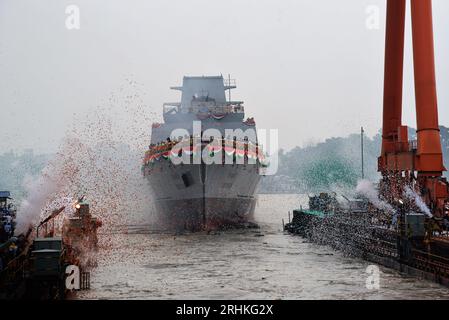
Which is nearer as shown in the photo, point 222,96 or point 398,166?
point 398,166

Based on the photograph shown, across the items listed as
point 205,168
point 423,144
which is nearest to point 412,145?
point 423,144

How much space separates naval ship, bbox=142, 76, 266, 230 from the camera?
3938cm

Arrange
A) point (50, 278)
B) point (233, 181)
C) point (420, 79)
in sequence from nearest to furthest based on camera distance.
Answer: point (50, 278), point (420, 79), point (233, 181)

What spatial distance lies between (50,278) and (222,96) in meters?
40.5

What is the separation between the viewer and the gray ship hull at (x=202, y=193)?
39.2 metres

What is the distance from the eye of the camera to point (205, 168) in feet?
129

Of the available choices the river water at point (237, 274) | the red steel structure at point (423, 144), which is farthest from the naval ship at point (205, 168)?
the red steel structure at point (423, 144)

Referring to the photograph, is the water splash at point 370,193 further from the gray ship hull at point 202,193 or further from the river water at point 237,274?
the gray ship hull at point 202,193

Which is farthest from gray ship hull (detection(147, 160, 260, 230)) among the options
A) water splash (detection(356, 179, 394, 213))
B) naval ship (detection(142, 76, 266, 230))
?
water splash (detection(356, 179, 394, 213))

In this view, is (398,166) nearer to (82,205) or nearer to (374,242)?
(374,242)

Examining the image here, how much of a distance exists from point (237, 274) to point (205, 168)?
60.1 feet

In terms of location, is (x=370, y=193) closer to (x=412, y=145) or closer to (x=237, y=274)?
(x=412, y=145)
